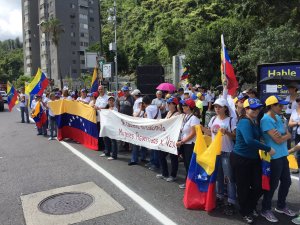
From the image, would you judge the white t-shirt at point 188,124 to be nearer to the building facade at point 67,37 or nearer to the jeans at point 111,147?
the jeans at point 111,147

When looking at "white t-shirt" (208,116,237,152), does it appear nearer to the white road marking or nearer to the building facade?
the white road marking

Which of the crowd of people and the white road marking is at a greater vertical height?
the crowd of people

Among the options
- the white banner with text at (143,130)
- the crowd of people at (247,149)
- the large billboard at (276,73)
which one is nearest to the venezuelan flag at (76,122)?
the white banner with text at (143,130)

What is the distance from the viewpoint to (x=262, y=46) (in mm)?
15953

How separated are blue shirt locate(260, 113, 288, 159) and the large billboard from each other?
5586mm

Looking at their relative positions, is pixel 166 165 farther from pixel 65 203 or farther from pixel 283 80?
pixel 283 80

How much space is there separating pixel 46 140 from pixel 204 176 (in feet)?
25.9

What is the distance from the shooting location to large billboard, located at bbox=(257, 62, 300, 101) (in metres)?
9.68

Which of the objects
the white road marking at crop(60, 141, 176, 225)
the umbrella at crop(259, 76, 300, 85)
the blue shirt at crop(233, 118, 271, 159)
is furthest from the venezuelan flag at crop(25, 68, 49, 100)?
the blue shirt at crop(233, 118, 271, 159)

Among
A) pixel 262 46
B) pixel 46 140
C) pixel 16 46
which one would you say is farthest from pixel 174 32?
pixel 16 46

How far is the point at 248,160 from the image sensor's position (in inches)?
176

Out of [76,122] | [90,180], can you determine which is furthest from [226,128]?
[76,122]

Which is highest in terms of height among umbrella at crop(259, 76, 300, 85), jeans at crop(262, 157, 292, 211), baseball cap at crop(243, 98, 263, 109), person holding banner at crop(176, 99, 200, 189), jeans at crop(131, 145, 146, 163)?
umbrella at crop(259, 76, 300, 85)

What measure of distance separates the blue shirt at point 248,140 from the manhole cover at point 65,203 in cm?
259
